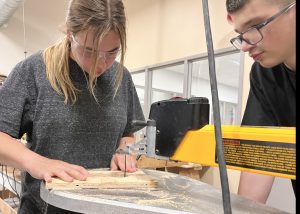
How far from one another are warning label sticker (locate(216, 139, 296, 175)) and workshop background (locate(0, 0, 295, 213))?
5.27ft

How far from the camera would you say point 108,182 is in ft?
2.87

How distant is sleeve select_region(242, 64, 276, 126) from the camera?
110 centimetres

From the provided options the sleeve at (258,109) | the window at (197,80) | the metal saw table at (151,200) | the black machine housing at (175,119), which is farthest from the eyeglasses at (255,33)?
the window at (197,80)

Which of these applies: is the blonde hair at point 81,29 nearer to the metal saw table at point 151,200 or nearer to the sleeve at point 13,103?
the sleeve at point 13,103

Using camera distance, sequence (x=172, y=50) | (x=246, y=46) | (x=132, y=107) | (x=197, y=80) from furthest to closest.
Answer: (x=172, y=50) → (x=197, y=80) → (x=132, y=107) → (x=246, y=46)

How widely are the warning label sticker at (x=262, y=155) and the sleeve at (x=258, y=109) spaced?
46 cm

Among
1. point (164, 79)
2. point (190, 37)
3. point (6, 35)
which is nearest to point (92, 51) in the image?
point (190, 37)

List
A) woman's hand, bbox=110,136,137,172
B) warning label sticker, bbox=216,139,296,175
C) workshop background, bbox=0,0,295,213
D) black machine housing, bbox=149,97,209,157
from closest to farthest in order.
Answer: warning label sticker, bbox=216,139,296,175, black machine housing, bbox=149,97,209,157, woman's hand, bbox=110,136,137,172, workshop background, bbox=0,0,295,213

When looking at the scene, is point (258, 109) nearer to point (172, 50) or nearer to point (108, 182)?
point (108, 182)

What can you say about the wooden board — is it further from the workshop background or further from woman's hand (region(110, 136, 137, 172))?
the workshop background

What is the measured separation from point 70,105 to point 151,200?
1.54 feet

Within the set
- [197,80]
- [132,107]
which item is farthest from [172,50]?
[132,107]

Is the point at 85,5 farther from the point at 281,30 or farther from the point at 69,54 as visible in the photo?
the point at 281,30

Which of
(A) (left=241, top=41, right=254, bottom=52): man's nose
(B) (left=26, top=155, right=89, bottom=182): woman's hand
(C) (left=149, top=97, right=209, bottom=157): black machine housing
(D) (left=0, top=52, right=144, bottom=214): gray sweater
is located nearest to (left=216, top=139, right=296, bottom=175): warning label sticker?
(C) (left=149, top=97, right=209, bottom=157): black machine housing
